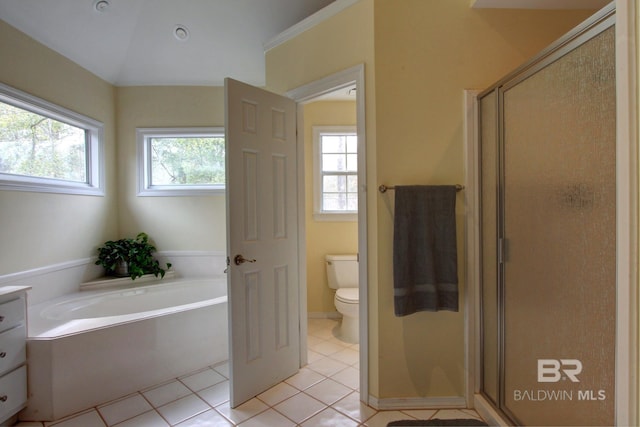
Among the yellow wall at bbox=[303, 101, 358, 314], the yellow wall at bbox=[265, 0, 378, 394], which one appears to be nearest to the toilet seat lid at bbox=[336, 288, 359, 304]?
the yellow wall at bbox=[303, 101, 358, 314]

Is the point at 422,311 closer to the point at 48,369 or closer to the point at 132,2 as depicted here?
the point at 48,369

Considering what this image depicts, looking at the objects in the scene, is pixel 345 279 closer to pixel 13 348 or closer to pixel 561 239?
pixel 561 239

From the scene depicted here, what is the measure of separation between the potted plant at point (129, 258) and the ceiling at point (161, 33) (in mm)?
1557

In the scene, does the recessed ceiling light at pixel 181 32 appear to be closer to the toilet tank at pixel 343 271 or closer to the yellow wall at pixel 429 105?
the yellow wall at pixel 429 105

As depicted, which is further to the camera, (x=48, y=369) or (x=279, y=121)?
(x=279, y=121)

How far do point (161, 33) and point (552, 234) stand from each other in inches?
125

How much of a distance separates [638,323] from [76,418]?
252 cm

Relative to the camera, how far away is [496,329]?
5.34ft

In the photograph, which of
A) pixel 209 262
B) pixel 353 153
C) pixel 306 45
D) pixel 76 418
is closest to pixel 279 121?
pixel 306 45

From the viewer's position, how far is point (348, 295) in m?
2.63

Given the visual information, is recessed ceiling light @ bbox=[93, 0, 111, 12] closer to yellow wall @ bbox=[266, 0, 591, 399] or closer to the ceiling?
the ceiling

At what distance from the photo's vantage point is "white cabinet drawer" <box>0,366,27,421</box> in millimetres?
1522

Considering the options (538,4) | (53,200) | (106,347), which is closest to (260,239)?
(106,347)

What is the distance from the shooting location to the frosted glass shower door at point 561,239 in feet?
3.39
